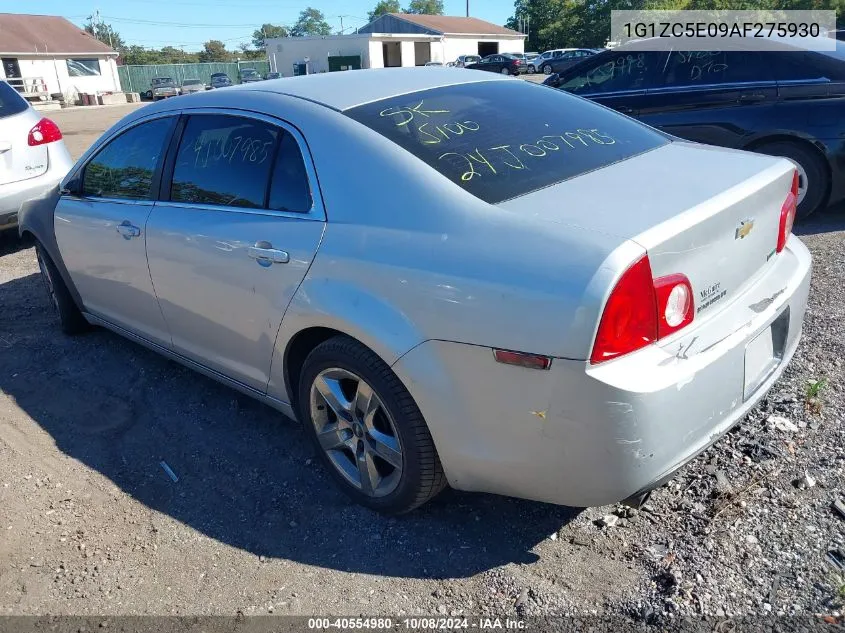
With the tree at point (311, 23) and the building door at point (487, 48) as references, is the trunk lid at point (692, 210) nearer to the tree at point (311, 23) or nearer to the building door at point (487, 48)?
the building door at point (487, 48)

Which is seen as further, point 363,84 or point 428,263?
point 363,84

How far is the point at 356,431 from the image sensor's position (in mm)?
2789

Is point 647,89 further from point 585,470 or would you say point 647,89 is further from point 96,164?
point 585,470

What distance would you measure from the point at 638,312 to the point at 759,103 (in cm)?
486

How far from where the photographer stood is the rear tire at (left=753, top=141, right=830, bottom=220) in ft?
19.2

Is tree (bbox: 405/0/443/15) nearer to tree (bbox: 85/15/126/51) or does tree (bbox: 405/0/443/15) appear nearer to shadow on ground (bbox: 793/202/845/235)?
tree (bbox: 85/15/126/51)

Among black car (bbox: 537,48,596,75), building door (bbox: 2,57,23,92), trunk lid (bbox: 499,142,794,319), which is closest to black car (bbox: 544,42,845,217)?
trunk lid (bbox: 499,142,794,319)

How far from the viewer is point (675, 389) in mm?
2078

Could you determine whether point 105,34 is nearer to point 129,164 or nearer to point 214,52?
point 214,52

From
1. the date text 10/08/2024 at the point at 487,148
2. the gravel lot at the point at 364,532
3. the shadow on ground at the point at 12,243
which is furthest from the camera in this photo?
the shadow on ground at the point at 12,243

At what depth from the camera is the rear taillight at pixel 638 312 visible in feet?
6.56

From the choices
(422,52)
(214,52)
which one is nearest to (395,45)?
(422,52)

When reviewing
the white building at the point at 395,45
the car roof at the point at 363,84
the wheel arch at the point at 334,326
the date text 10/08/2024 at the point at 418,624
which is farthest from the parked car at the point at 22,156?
the white building at the point at 395,45

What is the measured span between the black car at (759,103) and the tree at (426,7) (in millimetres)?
119985
